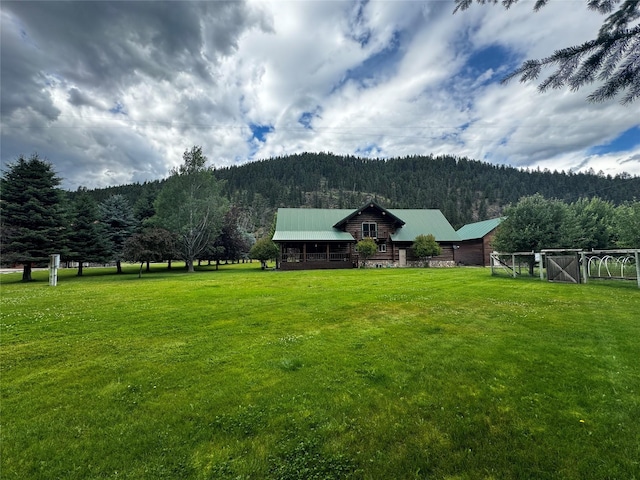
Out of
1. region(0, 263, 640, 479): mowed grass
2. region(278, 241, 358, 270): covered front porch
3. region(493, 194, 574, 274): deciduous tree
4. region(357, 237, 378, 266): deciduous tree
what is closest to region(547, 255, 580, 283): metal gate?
region(493, 194, 574, 274): deciduous tree

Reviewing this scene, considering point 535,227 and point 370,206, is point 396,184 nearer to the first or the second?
A: point 370,206

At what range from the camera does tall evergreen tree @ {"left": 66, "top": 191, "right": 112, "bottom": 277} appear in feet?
91.1

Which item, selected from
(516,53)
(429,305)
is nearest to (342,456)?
(516,53)

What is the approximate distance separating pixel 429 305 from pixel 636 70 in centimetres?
842

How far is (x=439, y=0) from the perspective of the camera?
4.16m

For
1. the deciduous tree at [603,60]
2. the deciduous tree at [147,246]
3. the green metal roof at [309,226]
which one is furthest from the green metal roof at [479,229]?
the deciduous tree at [603,60]

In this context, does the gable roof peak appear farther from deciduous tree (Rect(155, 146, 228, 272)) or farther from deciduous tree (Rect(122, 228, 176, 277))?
deciduous tree (Rect(122, 228, 176, 277))

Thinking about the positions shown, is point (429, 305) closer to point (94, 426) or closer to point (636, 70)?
point (636, 70)

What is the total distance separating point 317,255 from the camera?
34.3 meters

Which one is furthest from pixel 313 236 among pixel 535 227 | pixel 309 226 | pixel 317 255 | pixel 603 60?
pixel 603 60

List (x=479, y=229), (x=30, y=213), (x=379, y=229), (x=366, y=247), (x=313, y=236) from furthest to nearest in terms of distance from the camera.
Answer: (x=479, y=229) → (x=379, y=229) → (x=313, y=236) → (x=366, y=247) → (x=30, y=213)

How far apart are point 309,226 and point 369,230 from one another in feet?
24.1

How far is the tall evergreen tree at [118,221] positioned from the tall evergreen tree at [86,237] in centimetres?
310

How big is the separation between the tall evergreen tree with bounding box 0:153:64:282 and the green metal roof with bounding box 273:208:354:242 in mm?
19110
